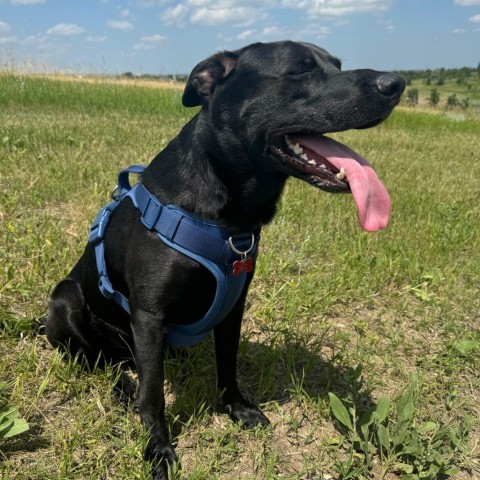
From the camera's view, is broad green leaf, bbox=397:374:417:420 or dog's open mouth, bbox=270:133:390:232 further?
broad green leaf, bbox=397:374:417:420

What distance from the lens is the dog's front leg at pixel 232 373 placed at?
224 cm

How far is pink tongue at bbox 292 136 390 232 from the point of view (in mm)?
1801

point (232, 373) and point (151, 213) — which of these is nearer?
point (151, 213)

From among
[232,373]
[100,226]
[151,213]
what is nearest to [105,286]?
[100,226]

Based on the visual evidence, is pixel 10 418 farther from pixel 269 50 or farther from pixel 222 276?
pixel 269 50

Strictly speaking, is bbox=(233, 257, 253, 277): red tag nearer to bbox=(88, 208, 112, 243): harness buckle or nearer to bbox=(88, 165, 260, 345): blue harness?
bbox=(88, 165, 260, 345): blue harness

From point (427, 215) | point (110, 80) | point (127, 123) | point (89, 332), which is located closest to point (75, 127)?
point (127, 123)

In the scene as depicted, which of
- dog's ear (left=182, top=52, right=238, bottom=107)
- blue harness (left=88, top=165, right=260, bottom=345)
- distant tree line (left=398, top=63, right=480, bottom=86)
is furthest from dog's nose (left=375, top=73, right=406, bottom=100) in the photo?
distant tree line (left=398, top=63, right=480, bottom=86)

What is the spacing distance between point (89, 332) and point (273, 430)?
970 millimetres

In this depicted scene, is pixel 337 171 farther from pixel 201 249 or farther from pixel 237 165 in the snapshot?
pixel 201 249

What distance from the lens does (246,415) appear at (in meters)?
2.24

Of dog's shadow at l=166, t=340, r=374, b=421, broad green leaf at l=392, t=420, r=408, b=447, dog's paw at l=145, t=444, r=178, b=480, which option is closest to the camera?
dog's paw at l=145, t=444, r=178, b=480

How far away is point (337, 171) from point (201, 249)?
585 mm

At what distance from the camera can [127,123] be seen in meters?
8.39
